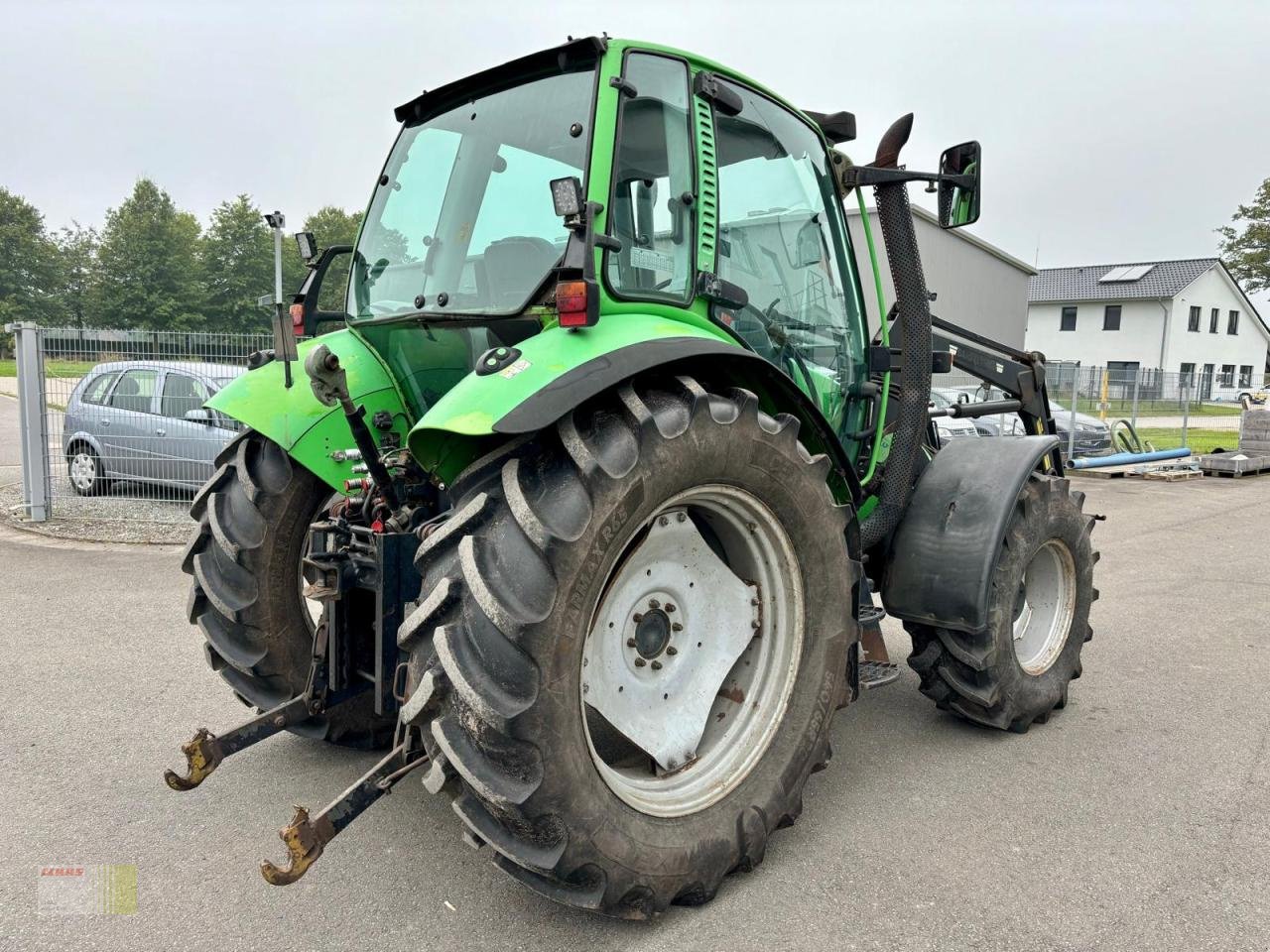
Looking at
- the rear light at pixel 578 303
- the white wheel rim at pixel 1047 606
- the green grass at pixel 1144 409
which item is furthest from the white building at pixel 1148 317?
the rear light at pixel 578 303

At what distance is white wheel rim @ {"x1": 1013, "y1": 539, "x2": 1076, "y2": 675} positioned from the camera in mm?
4086

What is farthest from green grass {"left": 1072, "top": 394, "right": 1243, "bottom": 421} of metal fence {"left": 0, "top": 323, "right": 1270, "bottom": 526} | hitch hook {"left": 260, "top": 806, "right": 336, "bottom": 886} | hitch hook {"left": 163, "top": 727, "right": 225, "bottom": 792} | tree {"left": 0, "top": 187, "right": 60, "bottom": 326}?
tree {"left": 0, "top": 187, "right": 60, "bottom": 326}

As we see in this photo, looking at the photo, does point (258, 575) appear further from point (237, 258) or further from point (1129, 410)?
point (237, 258)

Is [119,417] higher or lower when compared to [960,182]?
lower

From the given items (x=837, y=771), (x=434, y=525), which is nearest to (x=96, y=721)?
(x=434, y=525)

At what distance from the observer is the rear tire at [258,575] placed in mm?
3199

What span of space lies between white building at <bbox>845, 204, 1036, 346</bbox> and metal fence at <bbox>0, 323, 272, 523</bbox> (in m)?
15.5

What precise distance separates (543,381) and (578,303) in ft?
0.88

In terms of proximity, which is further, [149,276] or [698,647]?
[149,276]

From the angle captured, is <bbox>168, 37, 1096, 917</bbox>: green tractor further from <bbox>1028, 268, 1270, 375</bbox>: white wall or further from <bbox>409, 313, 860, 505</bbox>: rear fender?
<bbox>1028, 268, 1270, 375</bbox>: white wall

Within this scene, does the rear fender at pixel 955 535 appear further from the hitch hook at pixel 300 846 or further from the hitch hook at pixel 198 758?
the hitch hook at pixel 198 758

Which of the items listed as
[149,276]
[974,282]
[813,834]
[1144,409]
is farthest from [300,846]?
[149,276]

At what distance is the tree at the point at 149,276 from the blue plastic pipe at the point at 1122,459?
51.4m

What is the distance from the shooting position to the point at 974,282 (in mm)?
23406
